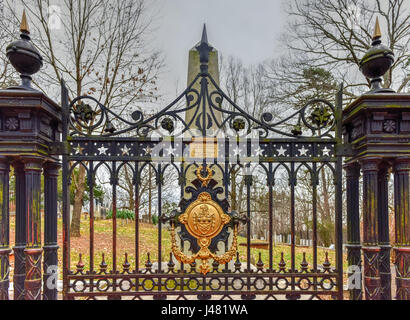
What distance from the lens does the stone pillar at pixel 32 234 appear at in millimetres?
2705

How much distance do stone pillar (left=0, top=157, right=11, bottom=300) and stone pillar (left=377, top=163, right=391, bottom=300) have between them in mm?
3541

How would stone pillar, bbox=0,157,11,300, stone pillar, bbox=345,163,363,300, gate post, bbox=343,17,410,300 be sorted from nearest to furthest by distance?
Answer: 1. stone pillar, bbox=0,157,11,300
2. gate post, bbox=343,17,410,300
3. stone pillar, bbox=345,163,363,300

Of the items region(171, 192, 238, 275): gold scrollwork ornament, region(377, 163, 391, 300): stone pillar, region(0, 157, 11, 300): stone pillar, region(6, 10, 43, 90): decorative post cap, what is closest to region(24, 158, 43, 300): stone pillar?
region(0, 157, 11, 300): stone pillar

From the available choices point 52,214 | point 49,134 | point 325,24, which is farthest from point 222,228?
point 325,24

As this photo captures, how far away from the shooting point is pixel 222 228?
3006 mm

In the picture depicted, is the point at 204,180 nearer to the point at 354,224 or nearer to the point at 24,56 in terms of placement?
the point at 354,224

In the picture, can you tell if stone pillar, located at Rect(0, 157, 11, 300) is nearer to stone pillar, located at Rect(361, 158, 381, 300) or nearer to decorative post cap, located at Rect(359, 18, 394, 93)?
stone pillar, located at Rect(361, 158, 381, 300)

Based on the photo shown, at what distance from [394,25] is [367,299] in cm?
1069

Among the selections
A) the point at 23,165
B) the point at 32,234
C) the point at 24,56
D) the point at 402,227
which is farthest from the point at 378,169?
the point at 24,56

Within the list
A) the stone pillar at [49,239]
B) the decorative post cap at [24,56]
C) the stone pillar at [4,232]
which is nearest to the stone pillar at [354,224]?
the stone pillar at [49,239]

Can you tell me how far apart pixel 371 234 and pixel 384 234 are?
0.18 m

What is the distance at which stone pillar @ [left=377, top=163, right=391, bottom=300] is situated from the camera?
2826 mm

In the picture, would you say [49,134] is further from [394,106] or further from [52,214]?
[394,106]

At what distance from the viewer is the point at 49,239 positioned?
3117 mm
